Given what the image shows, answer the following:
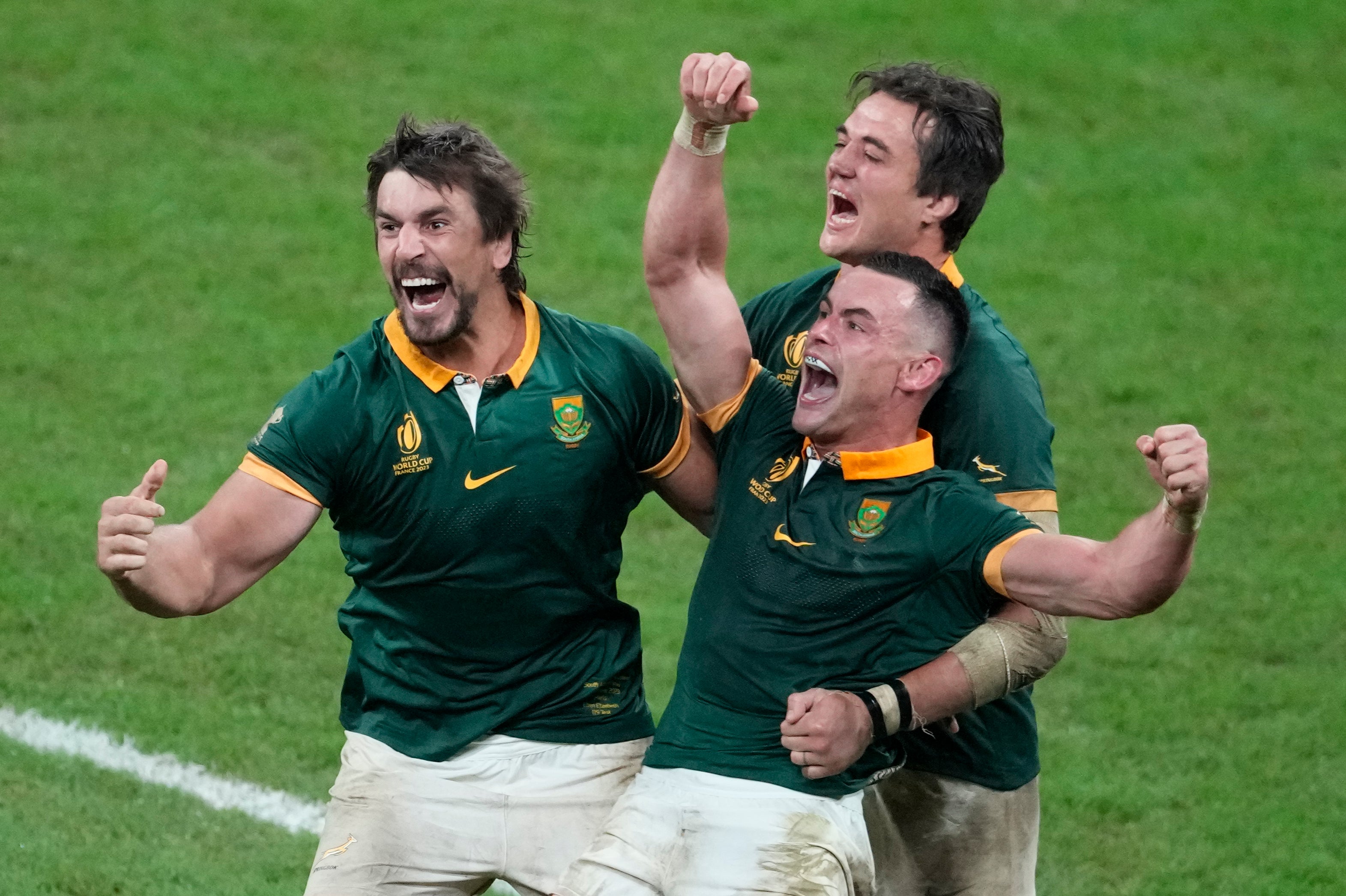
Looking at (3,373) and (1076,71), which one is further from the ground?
(1076,71)

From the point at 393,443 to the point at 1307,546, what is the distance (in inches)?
224

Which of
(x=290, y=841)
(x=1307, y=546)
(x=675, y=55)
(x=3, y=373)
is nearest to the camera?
(x=290, y=841)

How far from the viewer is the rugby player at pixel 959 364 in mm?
4961

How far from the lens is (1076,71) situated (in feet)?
43.4

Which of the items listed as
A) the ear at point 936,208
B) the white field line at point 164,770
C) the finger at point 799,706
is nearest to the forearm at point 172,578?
the finger at point 799,706

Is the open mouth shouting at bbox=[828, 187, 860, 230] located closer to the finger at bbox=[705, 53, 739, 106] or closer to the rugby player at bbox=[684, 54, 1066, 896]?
the rugby player at bbox=[684, 54, 1066, 896]

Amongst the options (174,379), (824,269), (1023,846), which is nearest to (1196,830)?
(1023,846)

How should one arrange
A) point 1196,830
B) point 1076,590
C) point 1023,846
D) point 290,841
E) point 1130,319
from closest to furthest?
point 1076,590
point 1023,846
point 290,841
point 1196,830
point 1130,319

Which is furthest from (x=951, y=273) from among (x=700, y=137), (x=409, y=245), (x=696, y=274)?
(x=409, y=245)

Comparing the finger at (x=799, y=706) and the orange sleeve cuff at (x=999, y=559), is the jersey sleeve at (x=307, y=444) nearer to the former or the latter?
the finger at (x=799, y=706)

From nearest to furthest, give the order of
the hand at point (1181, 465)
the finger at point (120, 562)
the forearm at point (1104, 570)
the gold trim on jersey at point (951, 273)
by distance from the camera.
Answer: the hand at point (1181, 465)
the forearm at point (1104, 570)
the finger at point (120, 562)
the gold trim on jersey at point (951, 273)

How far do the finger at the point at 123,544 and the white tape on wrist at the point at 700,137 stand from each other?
1488 mm

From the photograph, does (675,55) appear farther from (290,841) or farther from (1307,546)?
(290,841)

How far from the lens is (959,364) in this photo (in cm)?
488
